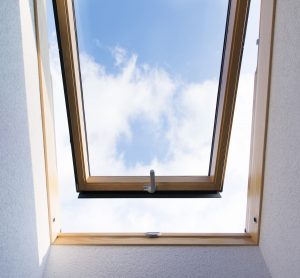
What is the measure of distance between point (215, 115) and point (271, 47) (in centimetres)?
45

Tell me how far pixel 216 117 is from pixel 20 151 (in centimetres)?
91

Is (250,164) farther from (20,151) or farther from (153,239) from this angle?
(20,151)

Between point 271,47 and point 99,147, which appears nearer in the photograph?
point 271,47

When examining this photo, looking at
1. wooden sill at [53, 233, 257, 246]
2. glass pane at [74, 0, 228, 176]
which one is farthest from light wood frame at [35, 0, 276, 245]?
glass pane at [74, 0, 228, 176]

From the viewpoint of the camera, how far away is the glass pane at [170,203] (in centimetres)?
140

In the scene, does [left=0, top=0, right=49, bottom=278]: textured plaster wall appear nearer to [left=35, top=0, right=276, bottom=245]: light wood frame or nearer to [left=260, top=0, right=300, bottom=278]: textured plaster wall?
[left=35, top=0, right=276, bottom=245]: light wood frame

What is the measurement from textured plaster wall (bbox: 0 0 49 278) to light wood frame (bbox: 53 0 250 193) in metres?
0.21

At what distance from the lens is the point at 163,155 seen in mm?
1606

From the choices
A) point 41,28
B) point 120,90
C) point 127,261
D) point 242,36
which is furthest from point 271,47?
point 127,261

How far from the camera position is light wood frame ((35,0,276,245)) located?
3.95 ft

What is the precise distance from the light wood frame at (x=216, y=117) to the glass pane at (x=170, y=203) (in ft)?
0.11

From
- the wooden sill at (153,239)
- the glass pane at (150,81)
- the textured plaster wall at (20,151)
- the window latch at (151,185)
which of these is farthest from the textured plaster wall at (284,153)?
the textured plaster wall at (20,151)

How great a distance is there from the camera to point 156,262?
1256mm

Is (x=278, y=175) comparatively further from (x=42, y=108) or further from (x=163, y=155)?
(x=42, y=108)
